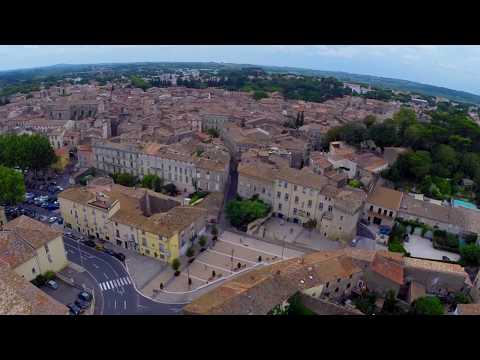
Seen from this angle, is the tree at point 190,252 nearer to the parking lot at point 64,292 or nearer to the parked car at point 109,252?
the parked car at point 109,252

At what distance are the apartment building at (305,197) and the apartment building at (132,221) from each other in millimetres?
6549

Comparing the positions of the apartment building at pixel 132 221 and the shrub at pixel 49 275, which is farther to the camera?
the apartment building at pixel 132 221

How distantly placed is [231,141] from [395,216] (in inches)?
885

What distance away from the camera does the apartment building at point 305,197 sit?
26.0 m

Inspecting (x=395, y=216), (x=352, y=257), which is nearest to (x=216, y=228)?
(x=352, y=257)

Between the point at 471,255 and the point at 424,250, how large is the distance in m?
3.02

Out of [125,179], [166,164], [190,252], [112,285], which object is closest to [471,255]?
[190,252]

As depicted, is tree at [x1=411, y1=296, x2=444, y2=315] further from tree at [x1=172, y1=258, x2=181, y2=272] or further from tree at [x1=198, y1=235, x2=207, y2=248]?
tree at [x1=172, y1=258, x2=181, y2=272]

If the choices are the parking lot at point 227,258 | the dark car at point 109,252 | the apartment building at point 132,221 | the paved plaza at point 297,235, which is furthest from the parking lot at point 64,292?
the paved plaza at point 297,235

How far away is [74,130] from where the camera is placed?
4878 cm

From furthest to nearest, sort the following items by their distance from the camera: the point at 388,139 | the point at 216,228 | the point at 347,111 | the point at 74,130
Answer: the point at 347,111 → the point at 74,130 → the point at 388,139 → the point at 216,228
